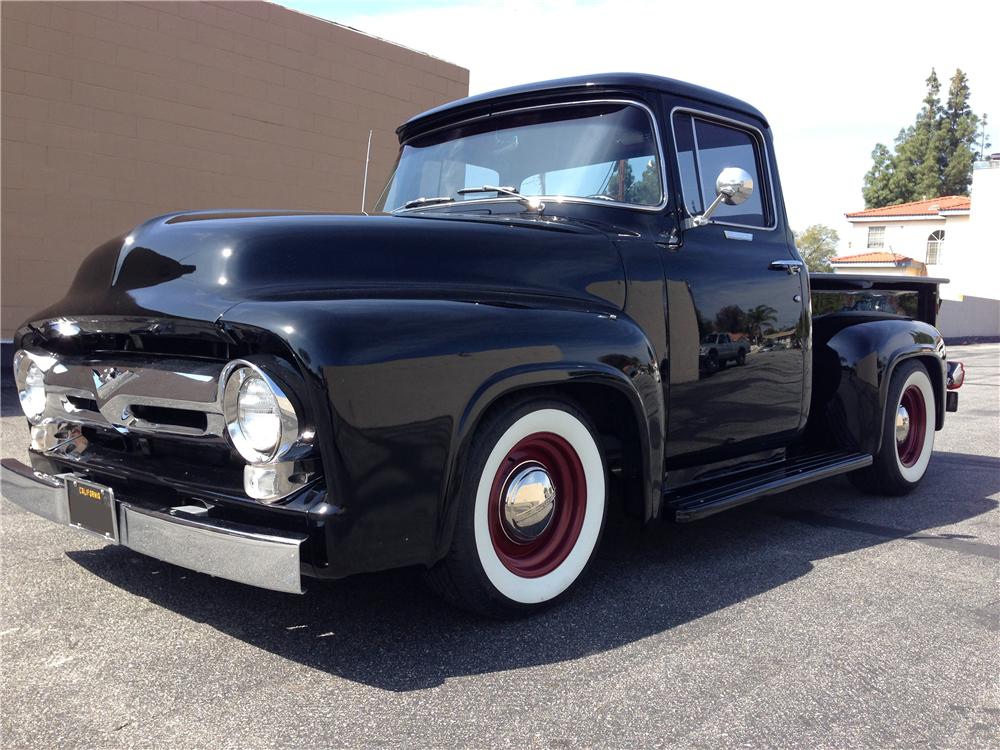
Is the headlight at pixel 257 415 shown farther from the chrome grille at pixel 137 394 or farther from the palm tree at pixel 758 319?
the palm tree at pixel 758 319

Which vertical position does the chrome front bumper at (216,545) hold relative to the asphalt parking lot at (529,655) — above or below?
above

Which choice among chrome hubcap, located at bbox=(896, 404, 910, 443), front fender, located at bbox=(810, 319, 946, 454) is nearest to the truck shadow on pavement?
front fender, located at bbox=(810, 319, 946, 454)

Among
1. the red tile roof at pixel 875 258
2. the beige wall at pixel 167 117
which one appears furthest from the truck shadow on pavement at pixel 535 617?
the red tile roof at pixel 875 258

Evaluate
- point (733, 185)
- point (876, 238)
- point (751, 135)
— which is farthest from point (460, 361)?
point (876, 238)

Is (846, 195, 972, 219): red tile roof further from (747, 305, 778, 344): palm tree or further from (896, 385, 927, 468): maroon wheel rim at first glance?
(747, 305, 778, 344): palm tree

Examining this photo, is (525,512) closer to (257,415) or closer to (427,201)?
(257,415)

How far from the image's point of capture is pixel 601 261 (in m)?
3.36

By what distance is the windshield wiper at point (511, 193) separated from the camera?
359 cm

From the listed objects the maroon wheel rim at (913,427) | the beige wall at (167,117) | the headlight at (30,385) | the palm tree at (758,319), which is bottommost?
the maroon wheel rim at (913,427)

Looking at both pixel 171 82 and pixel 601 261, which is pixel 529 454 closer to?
pixel 601 261

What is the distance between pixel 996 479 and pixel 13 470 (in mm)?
5576

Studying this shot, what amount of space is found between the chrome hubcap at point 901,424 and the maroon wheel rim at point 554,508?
269 centimetres

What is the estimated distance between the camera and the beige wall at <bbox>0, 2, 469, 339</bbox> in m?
9.15

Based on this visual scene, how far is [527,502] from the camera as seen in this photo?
9.72ft
